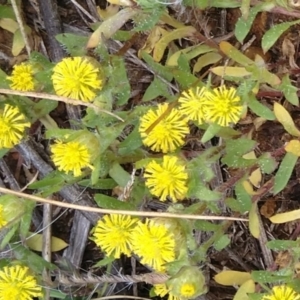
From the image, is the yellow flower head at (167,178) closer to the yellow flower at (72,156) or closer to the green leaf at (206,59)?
the yellow flower at (72,156)

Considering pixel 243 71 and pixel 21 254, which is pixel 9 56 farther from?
pixel 243 71

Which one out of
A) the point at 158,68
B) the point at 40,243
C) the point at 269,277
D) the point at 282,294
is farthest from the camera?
the point at 40,243

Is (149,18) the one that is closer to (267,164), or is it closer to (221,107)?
(221,107)

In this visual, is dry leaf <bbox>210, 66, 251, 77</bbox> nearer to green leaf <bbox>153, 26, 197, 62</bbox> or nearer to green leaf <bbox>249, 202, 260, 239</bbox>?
green leaf <bbox>153, 26, 197, 62</bbox>

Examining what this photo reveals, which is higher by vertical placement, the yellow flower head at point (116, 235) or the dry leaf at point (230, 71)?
the dry leaf at point (230, 71)

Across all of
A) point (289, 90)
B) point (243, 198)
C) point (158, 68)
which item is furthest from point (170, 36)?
point (243, 198)

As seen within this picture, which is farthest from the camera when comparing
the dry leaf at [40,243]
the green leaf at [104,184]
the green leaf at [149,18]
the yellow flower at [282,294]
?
the dry leaf at [40,243]

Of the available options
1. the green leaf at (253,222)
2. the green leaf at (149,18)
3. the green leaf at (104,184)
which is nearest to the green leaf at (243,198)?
the green leaf at (253,222)

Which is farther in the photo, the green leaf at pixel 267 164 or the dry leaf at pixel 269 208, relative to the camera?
the dry leaf at pixel 269 208
